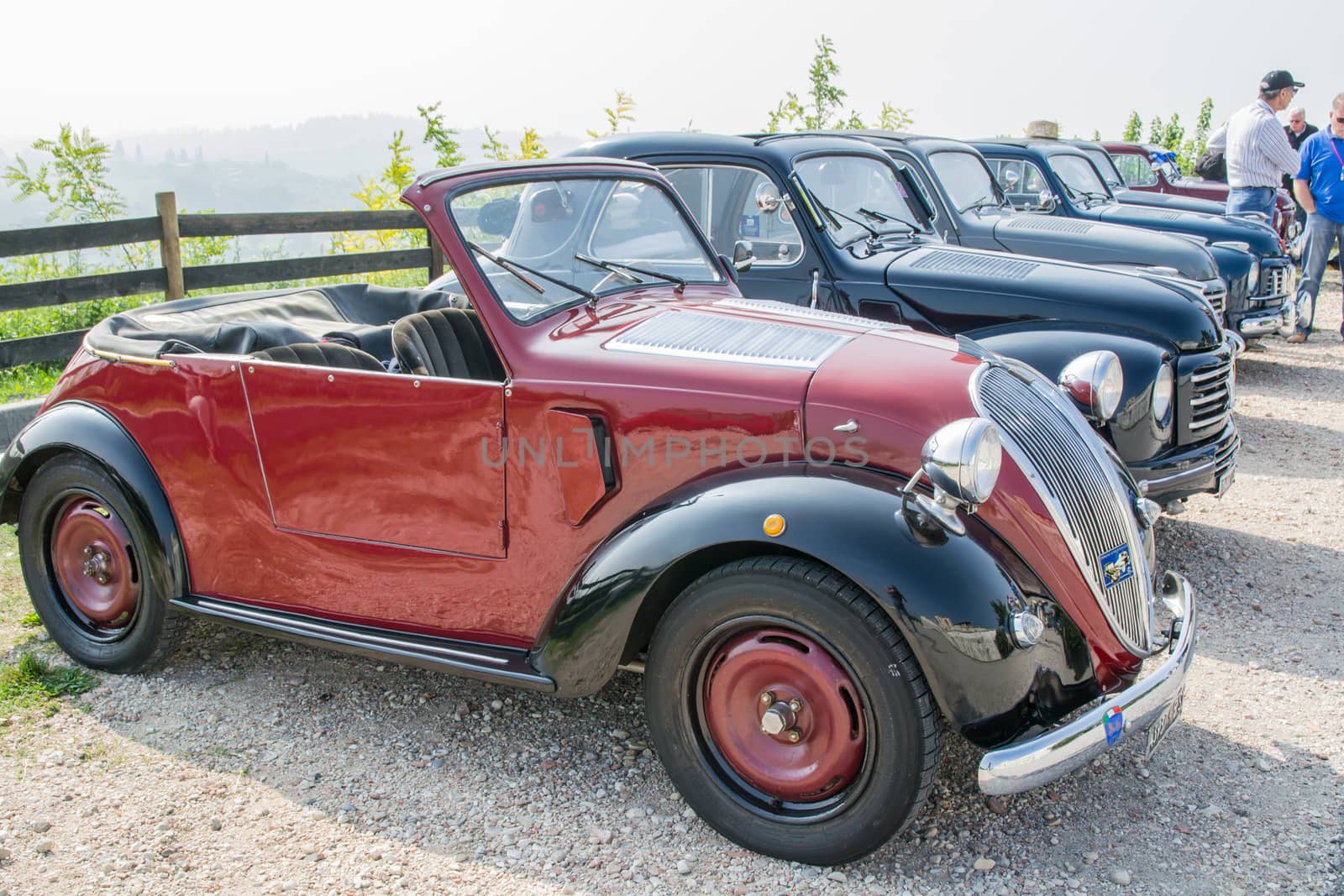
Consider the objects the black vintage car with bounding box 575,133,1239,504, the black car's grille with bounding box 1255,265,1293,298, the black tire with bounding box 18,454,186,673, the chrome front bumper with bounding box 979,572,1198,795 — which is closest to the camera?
the chrome front bumper with bounding box 979,572,1198,795

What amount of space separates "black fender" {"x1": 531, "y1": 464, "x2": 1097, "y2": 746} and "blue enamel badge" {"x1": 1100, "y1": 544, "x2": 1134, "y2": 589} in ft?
0.74

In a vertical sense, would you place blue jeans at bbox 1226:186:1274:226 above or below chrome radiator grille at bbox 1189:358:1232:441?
above

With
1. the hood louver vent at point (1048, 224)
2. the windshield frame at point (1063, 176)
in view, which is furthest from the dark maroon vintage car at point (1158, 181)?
the hood louver vent at point (1048, 224)

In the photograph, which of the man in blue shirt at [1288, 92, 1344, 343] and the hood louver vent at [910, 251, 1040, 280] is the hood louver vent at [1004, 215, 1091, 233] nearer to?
the hood louver vent at [910, 251, 1040, 280]

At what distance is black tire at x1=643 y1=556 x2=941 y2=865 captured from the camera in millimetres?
2414

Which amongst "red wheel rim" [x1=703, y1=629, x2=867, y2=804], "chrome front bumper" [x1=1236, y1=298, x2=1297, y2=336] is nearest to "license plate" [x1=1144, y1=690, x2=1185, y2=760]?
"red wheel rim" [x1=703, y1=629, x2=867, y2=804]

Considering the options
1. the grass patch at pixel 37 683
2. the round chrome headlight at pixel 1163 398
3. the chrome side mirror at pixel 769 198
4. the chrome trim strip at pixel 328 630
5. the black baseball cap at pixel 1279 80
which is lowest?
the grass patch at pixel 37 683

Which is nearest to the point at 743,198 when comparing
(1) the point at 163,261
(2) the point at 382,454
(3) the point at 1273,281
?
(2) the point at 382,454

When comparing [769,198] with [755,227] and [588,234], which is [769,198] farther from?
[588,234]

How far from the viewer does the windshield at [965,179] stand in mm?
7828

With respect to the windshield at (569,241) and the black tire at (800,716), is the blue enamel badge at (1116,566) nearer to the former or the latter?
the black tire at (800,716)

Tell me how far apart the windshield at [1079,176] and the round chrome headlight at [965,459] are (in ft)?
26.0

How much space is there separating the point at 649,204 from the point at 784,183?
164 centimetres

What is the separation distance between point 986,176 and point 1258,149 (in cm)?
314
